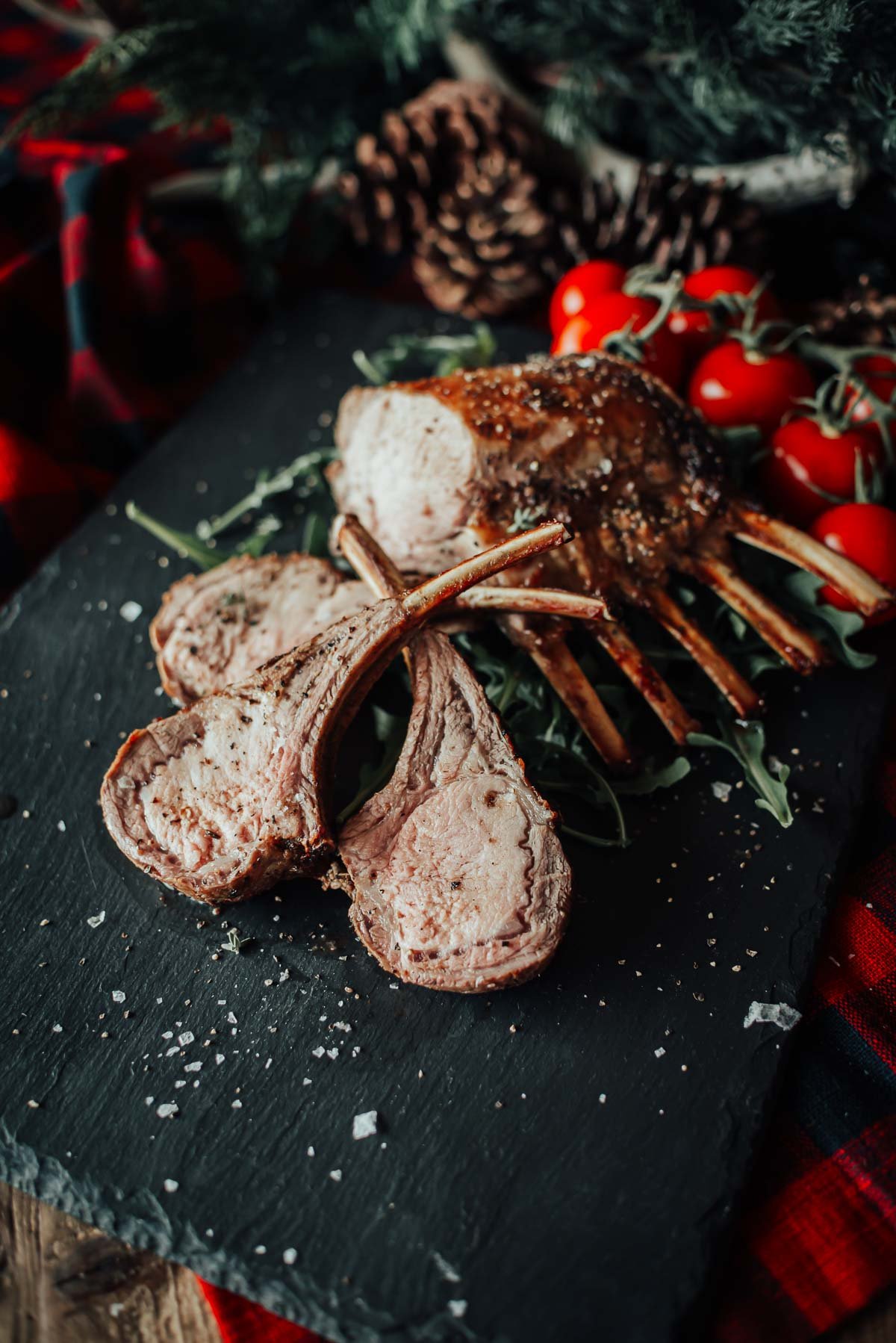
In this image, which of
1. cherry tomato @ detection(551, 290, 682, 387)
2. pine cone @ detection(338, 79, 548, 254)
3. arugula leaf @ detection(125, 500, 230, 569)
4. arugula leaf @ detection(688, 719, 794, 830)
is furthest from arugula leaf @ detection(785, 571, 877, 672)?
pine cone @ detection(338, 79, 548, 254)

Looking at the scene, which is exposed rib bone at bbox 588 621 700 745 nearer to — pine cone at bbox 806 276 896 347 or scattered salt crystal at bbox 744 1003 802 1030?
scattered salt crystal at bbox 744 1003 802 1030

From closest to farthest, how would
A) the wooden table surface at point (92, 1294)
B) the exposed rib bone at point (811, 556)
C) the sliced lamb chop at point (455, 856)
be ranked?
the wooden table surface at point (92, 1294) < the sliced lamb chop at point (455, 856) < the exposed rib bone at point (811, 556)

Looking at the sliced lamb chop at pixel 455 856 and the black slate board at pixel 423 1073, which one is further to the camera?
the sliced lamb chop at pixel 455 856

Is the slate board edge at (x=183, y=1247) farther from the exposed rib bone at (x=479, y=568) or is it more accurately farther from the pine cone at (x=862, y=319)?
the pine cone at (x=862, y=319)

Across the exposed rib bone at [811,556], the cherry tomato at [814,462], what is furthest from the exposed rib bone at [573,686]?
the cherry tomato at [814,462]

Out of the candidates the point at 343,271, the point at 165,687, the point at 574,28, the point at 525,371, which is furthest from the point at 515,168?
the point at 165,687

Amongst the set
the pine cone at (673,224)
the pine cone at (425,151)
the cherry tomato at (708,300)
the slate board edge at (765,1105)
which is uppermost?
the pine cone at (425,151)
